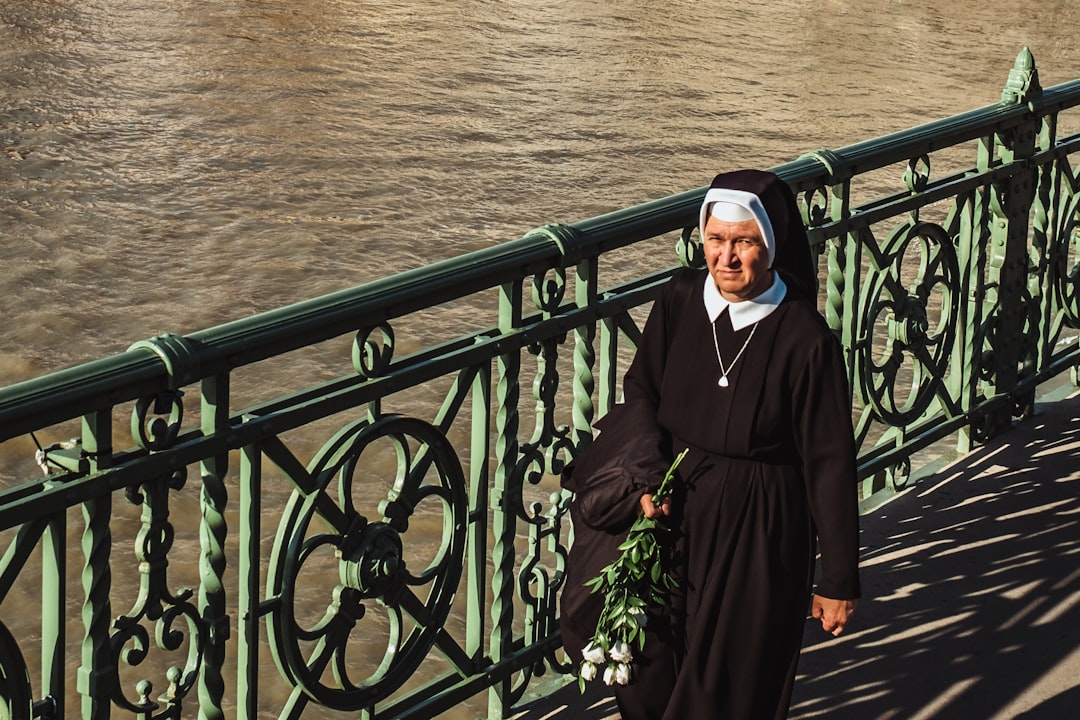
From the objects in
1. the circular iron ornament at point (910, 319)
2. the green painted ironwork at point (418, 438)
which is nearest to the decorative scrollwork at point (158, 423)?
the green painted ironwork at point (418, 438)

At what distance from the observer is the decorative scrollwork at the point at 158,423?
3098 mm

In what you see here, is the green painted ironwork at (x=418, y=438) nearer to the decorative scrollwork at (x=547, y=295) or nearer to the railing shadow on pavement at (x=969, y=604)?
the decorative scrollwork at (x=547, y=295)

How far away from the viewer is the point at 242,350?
3.24 metres

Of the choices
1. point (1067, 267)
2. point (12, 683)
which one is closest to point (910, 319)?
point (1067, 267)

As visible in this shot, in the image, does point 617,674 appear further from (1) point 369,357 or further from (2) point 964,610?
(2) point 964,610

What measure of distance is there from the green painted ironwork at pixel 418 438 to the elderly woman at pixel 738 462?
454 mm

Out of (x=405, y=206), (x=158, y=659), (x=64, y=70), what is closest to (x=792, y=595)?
(x=158, y=659)

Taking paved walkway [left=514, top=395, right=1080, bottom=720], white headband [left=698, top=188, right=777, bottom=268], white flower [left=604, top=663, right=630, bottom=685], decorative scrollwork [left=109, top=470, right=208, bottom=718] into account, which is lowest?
paved walkway [left=514, top=395, right=1080, bottom=720]

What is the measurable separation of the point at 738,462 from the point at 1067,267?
314 centimetres

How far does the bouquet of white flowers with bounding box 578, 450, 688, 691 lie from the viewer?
347cm

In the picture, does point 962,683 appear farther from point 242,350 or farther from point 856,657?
point 242,350

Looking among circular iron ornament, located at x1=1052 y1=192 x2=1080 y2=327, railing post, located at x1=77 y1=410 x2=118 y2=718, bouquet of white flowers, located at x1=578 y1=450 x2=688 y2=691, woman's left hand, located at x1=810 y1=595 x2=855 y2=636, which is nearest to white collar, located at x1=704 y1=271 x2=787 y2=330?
bouquet of white flowers, located at x1=578 y1=450 x2=688 y2=691

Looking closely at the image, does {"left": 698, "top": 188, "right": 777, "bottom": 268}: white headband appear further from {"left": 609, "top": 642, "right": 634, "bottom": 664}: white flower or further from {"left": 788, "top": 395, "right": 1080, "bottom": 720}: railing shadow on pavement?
{"left": 788, "top": 395, "right": 1080, "bottom": 720}: railing shadow on pavement

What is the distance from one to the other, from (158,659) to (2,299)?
421 cm
